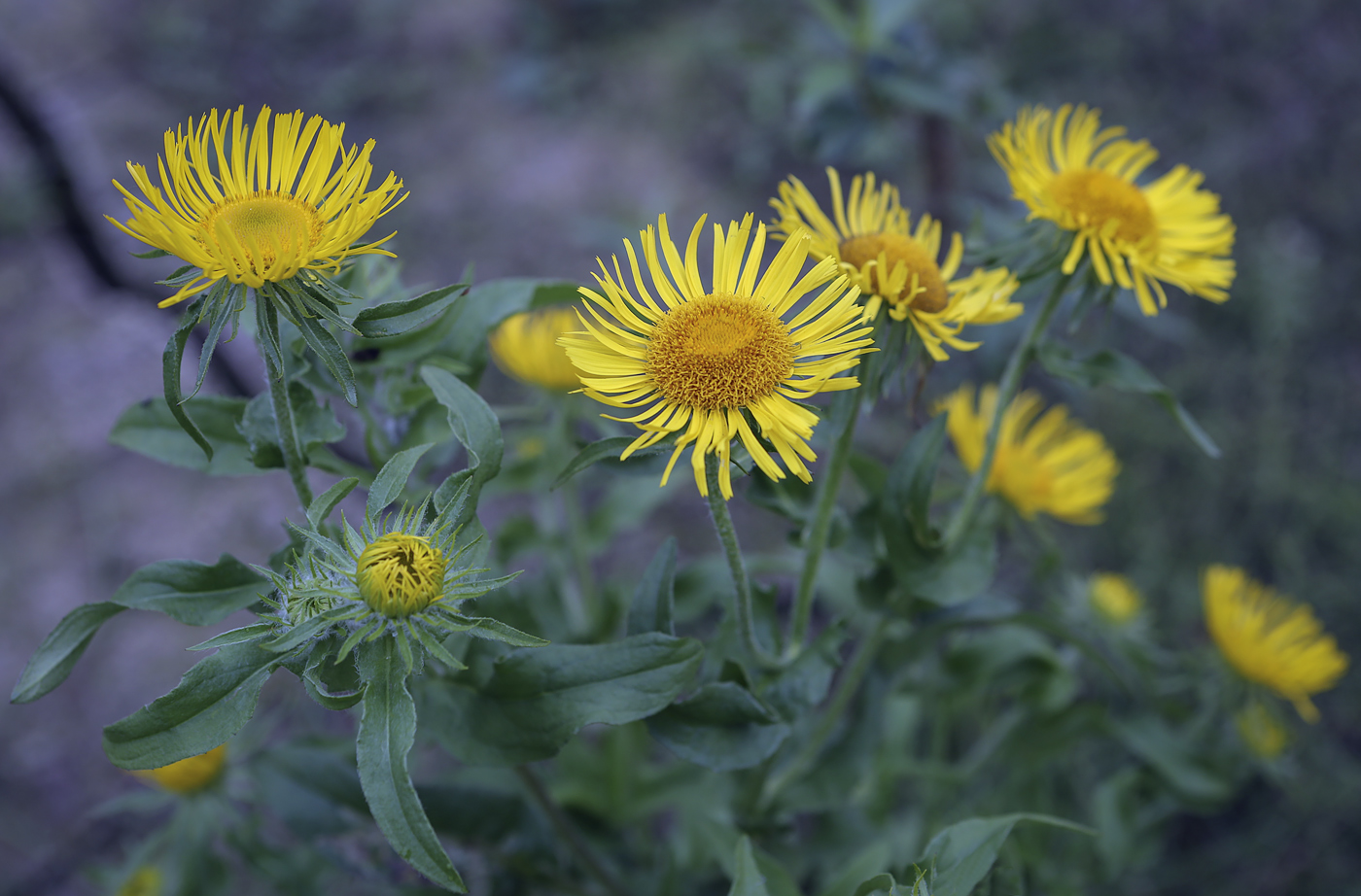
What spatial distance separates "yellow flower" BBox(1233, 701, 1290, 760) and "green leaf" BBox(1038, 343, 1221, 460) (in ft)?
3.27

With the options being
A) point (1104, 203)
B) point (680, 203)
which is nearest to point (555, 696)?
point (1104, 203)

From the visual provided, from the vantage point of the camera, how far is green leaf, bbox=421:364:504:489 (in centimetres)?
111

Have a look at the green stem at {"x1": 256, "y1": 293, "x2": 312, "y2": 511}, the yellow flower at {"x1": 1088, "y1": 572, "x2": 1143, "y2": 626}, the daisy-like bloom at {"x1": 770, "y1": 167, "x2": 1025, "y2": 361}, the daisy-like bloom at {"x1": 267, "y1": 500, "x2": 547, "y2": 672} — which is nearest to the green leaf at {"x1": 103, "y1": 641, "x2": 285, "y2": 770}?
the daisy-like bloom at {"x1": 267, "y1": 500, "x2": 547, "y2": 672}

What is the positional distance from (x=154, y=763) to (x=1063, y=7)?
4427mm

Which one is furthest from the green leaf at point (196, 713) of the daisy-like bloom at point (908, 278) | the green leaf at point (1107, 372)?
the green leaf at point (1107, 372)

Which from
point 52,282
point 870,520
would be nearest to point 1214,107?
point 870,520

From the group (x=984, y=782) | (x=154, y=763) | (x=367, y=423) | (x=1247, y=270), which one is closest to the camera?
(x=154, y=763)

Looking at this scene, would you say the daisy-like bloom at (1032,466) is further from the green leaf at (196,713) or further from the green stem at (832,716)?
the green leaf at (196,713)

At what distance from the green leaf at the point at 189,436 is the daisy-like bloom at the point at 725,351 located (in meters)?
0.58

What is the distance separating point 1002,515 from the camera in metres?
1.77

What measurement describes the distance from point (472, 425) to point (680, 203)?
9.02 ft

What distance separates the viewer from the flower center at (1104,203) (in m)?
1.32

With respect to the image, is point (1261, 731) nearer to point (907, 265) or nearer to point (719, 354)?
point (907, 265)

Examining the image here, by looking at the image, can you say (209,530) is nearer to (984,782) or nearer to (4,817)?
(4,817)
